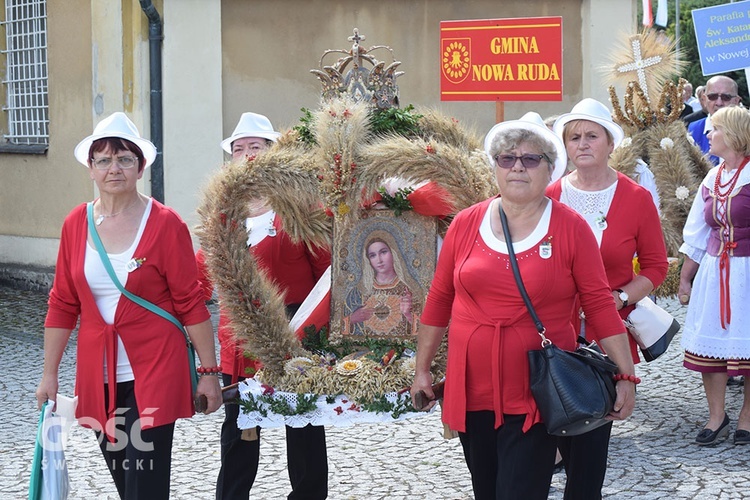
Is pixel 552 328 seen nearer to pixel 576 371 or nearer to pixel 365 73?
pixel 576 371

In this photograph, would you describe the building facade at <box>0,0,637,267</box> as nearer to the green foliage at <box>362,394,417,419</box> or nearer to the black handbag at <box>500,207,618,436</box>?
the green foliage at <box>362,394,417,419</box>

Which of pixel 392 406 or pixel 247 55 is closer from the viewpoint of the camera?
pixel 392 406

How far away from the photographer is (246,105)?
13.0 m

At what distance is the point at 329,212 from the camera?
15.6ft

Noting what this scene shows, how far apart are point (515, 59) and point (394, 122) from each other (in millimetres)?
3802

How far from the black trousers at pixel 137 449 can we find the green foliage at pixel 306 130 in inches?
51.5

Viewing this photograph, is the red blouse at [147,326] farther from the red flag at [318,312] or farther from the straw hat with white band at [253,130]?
the straw hat with white band at [253,130]

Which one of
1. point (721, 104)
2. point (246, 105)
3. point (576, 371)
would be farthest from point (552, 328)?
point (246, 105)

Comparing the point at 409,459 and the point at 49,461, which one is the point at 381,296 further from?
the point at 409,459

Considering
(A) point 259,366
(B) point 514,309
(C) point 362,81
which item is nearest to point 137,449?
(A) point 259,366

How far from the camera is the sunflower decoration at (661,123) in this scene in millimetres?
7355

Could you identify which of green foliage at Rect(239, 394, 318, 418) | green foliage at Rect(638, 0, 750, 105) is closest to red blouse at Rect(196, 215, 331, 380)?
green foliage at Rect(239, 394, 318, 418)

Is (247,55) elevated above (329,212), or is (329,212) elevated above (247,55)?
(247,55)

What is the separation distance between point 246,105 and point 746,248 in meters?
7.46
